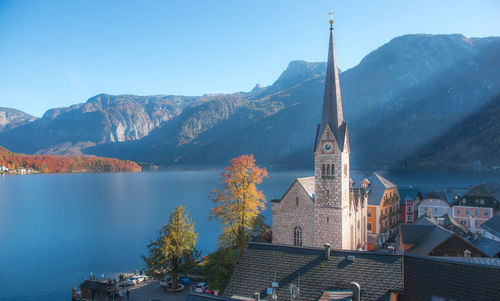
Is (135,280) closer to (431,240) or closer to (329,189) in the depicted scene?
(329,189)

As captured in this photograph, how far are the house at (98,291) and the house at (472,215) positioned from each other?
46.4m

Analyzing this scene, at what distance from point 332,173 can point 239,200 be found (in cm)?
1033

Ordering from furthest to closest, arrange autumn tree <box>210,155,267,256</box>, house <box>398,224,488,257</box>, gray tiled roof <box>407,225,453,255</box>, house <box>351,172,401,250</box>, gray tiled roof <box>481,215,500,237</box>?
house <box>351,172,401,250</box> < gray tiled roof <box>481,215,500,237</box> < autumn tree <box>210,155,267,256</box> < gray tiled roof <box>407,225,453,255</box> < house <box>398,224,488,257</box>

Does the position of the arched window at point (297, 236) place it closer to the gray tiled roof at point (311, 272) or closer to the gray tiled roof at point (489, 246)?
the gray tiled roof at point (311, 272)

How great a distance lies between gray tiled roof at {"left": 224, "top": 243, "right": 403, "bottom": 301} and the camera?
591 inches

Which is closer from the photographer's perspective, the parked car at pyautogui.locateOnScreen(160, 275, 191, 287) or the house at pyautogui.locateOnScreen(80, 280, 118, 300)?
the house at pyautogui.locateOnScreen(80, 280, 118, 300)

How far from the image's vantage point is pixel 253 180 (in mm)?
33562

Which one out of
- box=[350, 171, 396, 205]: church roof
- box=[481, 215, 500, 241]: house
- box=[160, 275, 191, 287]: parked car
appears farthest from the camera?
box=[350, 171, 396, 205]: church roof

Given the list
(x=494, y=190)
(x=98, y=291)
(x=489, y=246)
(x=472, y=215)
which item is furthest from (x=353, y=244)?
(x=494, y=190)

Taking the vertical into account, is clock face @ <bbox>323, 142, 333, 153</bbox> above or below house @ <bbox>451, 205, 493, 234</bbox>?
above

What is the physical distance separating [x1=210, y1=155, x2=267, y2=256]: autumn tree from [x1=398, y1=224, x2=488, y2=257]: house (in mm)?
14320

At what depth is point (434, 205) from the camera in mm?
54281

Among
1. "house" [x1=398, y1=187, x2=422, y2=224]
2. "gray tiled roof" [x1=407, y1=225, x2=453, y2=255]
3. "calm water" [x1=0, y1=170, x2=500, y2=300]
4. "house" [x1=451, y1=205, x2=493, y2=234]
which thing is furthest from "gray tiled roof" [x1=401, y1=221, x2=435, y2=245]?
"calm water" [x1=0, y1=170, x2=500, y2=300]

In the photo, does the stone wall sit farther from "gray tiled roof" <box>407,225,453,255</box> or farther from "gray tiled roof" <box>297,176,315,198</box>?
"gray tiled roof" <box>407,225,453,255</box>
